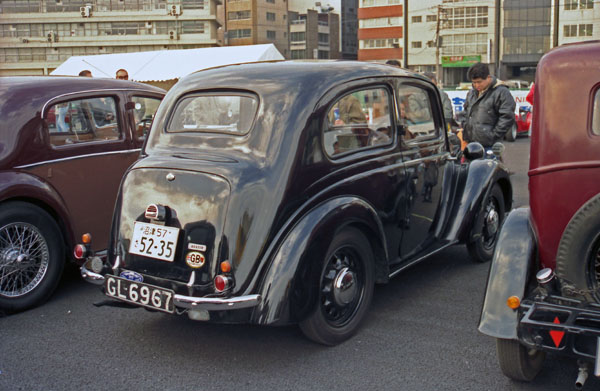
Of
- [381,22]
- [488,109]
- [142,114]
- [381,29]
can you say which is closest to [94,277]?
[142,114]

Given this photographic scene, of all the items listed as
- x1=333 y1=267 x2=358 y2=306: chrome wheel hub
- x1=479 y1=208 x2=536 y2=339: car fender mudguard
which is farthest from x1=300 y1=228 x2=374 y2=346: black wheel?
x1=479 y1=208 x2=536 y2=339: car fender mudguard

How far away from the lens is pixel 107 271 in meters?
4.13

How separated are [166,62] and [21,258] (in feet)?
58.4

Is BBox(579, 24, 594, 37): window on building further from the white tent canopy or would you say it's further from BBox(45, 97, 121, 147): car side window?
BBox(45, 97, 121, 147): car side window

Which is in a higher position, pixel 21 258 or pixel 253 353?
pixel 21 258

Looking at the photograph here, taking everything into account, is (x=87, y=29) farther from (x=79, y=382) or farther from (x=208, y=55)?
(x=79, y=382)

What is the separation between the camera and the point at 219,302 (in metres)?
3.55

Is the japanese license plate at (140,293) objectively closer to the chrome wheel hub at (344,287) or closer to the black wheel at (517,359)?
the chrome wheel hub at (344,287)

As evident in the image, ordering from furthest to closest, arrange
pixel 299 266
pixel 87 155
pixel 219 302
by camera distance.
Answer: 1. pixel 87 155
2. pixel 299 266
3. pixel 219 302

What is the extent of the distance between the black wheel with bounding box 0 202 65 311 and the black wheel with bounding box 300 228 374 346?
2.35 m

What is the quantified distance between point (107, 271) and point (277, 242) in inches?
48.8

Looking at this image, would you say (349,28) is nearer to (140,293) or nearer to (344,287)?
(344,287)

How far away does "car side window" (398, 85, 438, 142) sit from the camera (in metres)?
4.96

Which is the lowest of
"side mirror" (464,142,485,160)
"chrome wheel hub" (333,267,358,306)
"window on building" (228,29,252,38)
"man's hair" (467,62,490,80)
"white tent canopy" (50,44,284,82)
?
"chrome wheel hub" (333,267,358,306)
